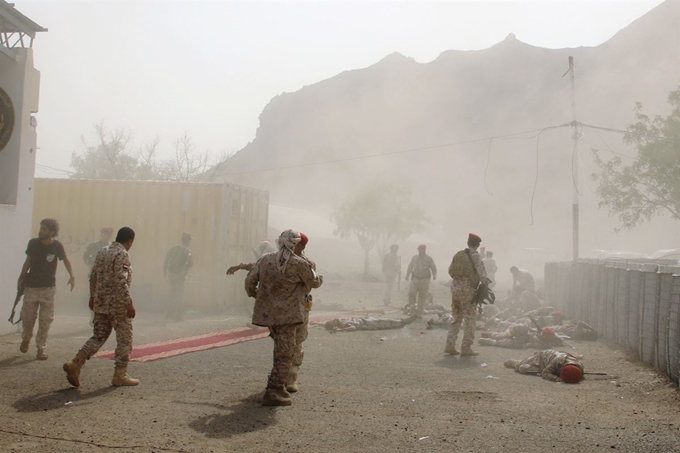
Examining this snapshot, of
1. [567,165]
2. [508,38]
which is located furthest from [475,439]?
[508,38]

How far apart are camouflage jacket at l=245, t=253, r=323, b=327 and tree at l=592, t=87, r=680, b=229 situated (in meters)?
28.2

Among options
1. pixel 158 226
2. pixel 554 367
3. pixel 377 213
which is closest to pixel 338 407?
pixel 554 367

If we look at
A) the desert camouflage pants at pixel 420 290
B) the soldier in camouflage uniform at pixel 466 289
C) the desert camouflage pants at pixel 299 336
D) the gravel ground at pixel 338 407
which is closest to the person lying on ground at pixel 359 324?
the desert camouflage pants at pixel 420 290

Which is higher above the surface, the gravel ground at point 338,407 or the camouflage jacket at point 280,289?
the camouflage jacket at point 280,289

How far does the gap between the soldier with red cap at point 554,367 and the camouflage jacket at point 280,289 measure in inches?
136

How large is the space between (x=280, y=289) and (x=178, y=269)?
318 inches

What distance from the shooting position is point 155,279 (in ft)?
49.7

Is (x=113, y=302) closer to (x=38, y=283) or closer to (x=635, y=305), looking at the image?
(x=38, y=283)

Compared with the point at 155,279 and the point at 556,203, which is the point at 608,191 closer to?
the point at 155,279

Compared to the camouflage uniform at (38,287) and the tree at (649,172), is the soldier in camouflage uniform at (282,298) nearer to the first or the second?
the camouflage uniform at (38,287)

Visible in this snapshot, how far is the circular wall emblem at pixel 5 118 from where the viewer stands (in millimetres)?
9820

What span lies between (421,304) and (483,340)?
152 inches

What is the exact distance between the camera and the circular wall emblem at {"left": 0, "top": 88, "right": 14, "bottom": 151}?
9820 mm

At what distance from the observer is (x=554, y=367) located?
7.43m
